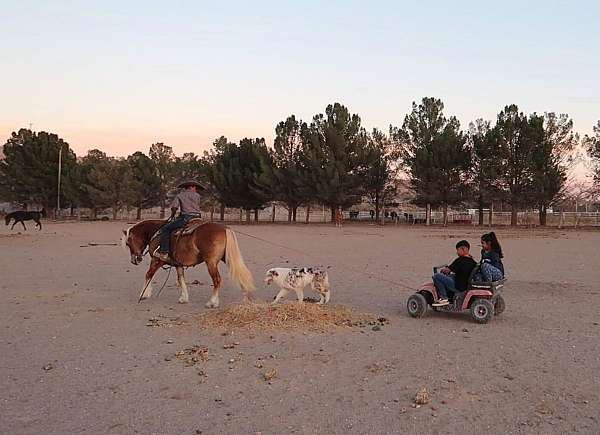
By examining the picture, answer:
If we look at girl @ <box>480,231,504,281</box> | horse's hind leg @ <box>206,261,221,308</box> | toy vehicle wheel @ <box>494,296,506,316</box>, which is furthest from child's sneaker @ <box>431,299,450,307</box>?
horse's hind leg @ <box>206,261,221,308</box>

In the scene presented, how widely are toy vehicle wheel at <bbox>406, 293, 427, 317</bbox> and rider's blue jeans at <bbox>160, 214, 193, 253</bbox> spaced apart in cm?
459

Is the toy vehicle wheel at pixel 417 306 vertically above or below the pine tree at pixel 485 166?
below

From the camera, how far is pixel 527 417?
16.3 feet

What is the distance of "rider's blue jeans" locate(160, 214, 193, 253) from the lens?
10.8 meters

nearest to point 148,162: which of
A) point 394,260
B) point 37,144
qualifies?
point 37,144

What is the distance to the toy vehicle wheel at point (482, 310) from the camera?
8750mm

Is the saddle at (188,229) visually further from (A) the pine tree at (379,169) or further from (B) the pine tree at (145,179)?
(B) the pine tree at (145,179)

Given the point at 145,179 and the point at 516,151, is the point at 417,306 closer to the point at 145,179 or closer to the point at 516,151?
the point at 516,151

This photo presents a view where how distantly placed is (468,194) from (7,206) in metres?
73.6

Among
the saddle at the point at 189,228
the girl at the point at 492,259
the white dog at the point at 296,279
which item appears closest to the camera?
the girl at the point at 492,259

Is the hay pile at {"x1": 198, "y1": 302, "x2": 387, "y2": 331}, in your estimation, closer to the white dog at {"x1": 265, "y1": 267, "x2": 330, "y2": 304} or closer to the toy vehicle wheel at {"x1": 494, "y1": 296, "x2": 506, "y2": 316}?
the white dog at {"x1": 265, "y1": 267, "x2": 330, "y2": 304}

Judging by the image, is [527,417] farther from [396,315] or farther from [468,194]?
[468,194]

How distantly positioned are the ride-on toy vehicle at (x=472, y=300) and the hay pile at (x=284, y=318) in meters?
0.72

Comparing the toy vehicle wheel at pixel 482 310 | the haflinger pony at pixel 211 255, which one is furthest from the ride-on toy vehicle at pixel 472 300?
the haflinger pony at pixel 211 255
